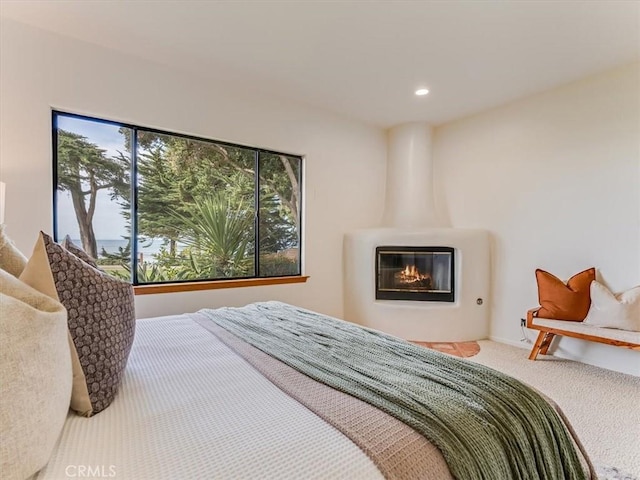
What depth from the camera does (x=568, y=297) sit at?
2.82 meters

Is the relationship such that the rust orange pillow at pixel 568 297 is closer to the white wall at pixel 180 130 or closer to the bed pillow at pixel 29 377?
the white wall at pixel 180 130

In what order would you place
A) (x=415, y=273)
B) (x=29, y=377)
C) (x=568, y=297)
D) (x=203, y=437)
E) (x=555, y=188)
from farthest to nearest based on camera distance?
(x=415, y=273)
(x=555, y=188)
(x=568, y=297)
(x=203, y=437)
(x=29, y=377)

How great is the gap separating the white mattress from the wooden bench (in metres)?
2.69

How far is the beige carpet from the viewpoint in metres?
1.70

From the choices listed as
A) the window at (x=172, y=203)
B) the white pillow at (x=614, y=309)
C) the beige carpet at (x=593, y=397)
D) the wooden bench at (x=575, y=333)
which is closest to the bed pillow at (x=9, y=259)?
the window at (x=172, y=203)

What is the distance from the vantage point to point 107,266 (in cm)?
267

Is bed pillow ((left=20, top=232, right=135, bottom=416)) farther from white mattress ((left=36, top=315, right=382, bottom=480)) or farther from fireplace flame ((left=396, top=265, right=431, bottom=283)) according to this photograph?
fireplace flame ((left=396, top=265, right=431, bottom=283))

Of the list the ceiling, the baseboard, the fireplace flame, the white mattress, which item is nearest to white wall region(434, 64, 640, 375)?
the baseboard

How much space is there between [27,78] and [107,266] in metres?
1.41

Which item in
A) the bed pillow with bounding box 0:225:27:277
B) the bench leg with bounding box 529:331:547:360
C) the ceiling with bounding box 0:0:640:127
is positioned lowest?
the bench leg with bounding box 529:331:547:360

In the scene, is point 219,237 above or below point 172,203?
below

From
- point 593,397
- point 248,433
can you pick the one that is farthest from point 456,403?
point 593,397

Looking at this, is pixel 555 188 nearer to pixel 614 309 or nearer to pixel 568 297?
pixel 568 297

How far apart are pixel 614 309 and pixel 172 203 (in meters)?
3.74
